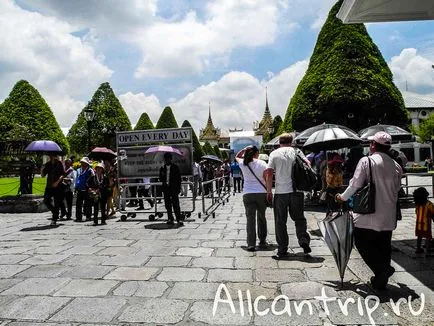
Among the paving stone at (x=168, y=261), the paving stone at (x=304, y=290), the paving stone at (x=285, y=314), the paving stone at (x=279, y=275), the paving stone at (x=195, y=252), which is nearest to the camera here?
the paving stone at (x=285, y=314)

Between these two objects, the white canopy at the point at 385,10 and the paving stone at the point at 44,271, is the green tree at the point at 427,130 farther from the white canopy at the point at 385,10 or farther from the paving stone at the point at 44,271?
the paving stone at the point at 44,271

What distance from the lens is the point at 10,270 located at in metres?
5.38

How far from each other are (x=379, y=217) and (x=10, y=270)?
4.77 metres

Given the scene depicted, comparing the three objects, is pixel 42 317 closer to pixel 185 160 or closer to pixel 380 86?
pixel 185 160

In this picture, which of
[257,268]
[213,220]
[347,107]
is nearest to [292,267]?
[257,268]

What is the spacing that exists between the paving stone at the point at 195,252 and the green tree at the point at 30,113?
34.9 metres

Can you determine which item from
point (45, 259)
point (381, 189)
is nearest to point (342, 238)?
point (381, 189)

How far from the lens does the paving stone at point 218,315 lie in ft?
11.4

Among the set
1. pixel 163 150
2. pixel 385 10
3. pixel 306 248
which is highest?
pixel 385 10

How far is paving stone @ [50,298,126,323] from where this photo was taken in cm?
357

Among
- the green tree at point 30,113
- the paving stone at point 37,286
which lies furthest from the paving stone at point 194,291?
the green tree at point 30,113

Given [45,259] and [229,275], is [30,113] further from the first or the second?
[229,275]

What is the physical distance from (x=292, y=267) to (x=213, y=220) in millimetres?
4894

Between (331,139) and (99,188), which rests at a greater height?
(331,139)
